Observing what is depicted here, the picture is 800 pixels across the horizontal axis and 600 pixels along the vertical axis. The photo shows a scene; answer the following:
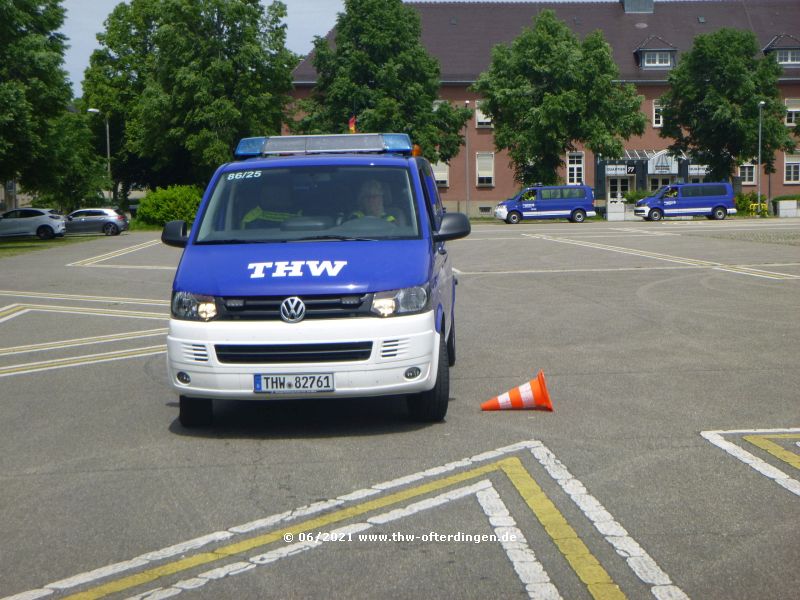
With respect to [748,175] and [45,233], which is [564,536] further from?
[748,175]

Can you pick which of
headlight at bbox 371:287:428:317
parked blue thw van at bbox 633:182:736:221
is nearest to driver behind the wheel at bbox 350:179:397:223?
headlight at bbox 371:287:428:317

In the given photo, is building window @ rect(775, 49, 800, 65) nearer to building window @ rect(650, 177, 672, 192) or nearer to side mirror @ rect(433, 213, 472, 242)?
building window @ rect(650, 177, 672, 192)

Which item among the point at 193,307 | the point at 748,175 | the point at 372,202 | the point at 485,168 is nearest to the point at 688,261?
the point at 372,202

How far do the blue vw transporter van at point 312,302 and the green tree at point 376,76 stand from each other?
185 feet

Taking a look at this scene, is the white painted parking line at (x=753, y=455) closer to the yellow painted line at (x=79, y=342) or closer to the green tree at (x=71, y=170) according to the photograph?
the yellow painted line at (x=79, y=342)

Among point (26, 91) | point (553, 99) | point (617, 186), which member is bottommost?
point (617, 186)

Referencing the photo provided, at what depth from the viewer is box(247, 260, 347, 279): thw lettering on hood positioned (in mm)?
7086

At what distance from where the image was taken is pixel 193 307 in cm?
715

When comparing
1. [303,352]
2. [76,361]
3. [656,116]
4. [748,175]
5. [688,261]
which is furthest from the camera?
[748,175]

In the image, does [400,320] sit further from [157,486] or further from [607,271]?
[607,271]

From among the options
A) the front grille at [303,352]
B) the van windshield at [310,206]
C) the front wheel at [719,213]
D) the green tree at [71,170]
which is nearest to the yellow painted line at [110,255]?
the green tree at [71,170]

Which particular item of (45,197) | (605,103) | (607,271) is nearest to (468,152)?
(605,103)

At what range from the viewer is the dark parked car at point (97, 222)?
176 feet

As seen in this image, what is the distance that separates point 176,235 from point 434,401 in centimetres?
242
